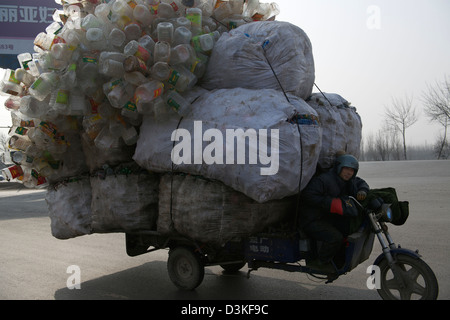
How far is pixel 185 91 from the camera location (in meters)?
4.50

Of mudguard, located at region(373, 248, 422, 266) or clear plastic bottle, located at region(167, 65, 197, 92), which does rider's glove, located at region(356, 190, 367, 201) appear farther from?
clear plastic bottle, located at region(167, 65, 197, 92)

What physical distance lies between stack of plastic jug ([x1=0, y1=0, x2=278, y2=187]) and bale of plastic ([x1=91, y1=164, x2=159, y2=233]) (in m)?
0.32

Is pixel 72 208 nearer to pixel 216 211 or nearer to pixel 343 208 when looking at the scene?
pixel 216 211

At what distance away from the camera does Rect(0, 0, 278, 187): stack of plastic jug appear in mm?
4277

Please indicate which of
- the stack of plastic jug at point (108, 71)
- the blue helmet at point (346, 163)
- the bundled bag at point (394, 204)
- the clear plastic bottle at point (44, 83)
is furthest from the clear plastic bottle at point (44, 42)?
the bundled bag at point (394, 204)

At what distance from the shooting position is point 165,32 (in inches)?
170

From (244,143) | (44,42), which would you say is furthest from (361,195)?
(44,42)

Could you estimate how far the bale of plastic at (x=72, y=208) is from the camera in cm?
497

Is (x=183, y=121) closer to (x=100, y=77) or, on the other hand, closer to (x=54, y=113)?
(x=100, y=77)

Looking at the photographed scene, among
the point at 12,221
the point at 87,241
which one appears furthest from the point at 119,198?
the point at 12,221

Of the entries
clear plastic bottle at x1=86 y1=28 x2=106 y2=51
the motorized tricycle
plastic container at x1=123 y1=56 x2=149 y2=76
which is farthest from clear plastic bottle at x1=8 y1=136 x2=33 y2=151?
plastic container at x1=123 y1=56 x2=149 y2=76

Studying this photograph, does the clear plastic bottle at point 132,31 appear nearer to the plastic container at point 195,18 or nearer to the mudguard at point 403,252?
the plastic container at point 195,18

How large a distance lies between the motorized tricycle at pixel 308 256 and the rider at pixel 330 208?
99 millimetres
